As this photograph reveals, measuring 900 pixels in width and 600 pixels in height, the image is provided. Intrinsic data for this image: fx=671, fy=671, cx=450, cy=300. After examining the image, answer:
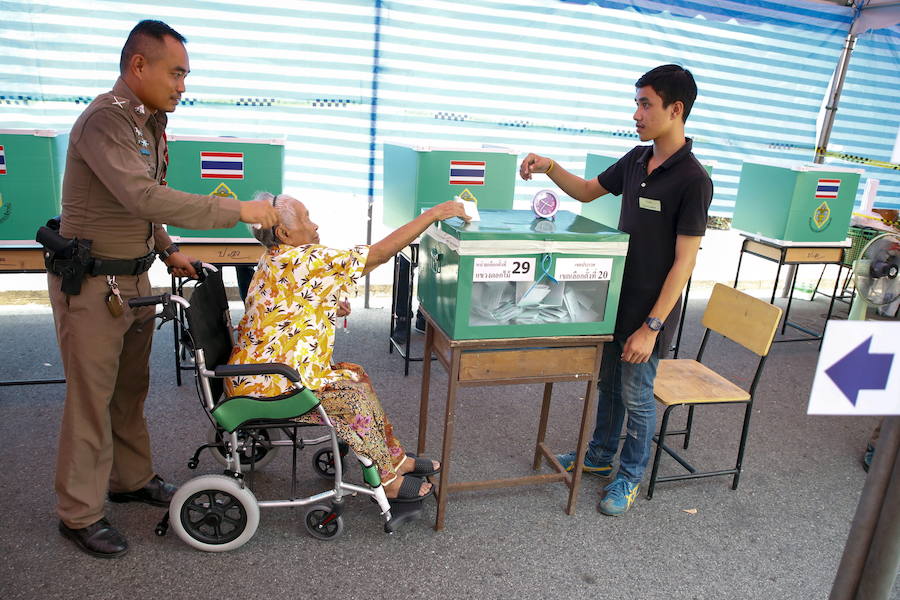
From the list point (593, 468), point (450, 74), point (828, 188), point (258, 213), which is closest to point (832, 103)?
point (828, 188)

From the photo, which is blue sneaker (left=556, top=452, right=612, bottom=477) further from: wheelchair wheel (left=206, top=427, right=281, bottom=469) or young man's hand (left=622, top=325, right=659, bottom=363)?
wheelchair wheel (left=206, top=427, right=281, bottom=469)

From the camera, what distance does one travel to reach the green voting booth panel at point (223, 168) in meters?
3.47

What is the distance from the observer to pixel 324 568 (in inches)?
91.4

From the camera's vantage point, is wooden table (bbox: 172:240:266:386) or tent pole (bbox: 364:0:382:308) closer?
wooden table (bbox: 172:240:266:386)

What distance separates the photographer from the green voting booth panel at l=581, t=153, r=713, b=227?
464 cm

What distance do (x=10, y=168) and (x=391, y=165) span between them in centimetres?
213

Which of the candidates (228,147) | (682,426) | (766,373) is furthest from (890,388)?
(766,373)

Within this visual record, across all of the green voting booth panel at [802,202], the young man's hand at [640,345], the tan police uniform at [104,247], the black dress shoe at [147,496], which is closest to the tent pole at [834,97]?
the green voting booth panel at [802,202]

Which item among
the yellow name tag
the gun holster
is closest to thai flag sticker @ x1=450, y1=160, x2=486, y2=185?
the yellow name tag

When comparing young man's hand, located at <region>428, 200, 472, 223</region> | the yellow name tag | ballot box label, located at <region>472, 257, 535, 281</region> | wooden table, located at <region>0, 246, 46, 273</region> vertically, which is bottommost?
wooden table, located at <region>0, 246, 46, 273</region>

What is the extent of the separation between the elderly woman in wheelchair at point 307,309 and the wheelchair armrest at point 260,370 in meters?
0.13

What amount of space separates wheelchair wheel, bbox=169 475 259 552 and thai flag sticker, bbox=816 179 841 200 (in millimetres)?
4189

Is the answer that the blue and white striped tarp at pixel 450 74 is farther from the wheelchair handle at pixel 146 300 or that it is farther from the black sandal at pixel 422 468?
the wheelchair handle at pixel 146 300

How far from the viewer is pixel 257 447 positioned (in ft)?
8.90
